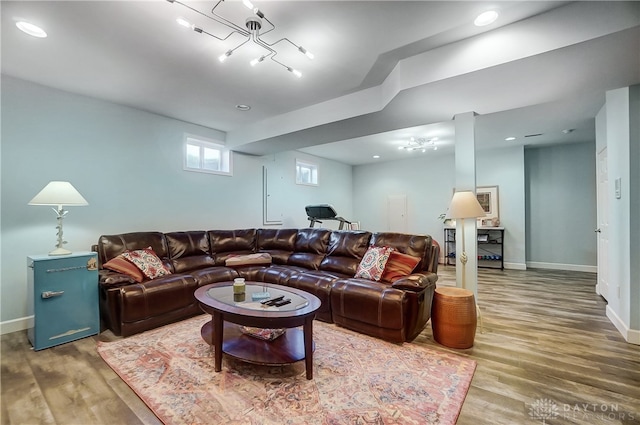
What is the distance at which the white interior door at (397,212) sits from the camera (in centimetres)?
792

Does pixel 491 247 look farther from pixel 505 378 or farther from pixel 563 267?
pixel 505 378

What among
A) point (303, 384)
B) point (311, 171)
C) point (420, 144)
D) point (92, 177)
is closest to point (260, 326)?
point (303, 384)

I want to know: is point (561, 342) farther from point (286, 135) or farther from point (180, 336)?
point (286, 135)

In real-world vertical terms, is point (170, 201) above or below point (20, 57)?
below

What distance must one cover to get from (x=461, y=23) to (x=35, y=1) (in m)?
3.22

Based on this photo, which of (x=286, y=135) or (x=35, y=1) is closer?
(x=35, y=1)

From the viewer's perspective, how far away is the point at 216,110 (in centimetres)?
418

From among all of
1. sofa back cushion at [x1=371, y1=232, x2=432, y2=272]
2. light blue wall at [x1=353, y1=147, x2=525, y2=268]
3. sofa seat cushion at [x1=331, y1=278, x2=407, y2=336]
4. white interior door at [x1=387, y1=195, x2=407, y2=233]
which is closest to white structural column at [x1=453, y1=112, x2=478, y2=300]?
sofa back cushion at [x1=371, y1=232, x2=432, y2=272]

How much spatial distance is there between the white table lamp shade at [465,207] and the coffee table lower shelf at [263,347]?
1.93m

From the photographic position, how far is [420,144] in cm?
614

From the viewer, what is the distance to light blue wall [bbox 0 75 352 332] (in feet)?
10.2

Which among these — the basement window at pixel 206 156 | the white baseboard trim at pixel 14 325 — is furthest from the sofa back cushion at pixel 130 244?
the basement window at pixel 206 156

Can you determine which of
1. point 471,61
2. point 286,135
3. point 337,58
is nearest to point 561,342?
point 471,61

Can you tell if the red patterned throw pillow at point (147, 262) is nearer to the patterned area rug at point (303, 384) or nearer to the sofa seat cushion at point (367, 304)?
the patterned area rug at point (303, 384)
